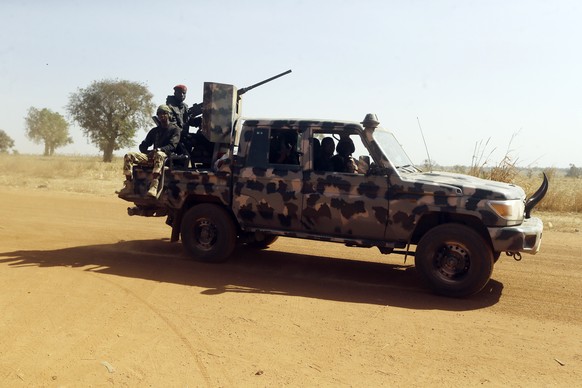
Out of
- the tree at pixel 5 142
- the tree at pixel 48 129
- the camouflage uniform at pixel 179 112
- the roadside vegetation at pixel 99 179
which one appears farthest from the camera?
the tree at pixel 48 129

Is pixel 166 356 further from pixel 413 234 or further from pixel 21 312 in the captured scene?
pixel 413 234

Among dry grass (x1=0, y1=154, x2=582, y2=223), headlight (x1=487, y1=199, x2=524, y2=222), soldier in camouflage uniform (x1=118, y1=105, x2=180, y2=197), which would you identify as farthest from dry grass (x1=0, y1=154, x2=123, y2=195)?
headlight (x1=487, y1=199, x2=524, y2=222)

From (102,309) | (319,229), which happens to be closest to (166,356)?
(102,309)

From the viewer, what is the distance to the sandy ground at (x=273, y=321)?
4340mm

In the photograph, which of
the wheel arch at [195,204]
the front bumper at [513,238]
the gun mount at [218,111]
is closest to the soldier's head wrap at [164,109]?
the gun mount at [218,111]

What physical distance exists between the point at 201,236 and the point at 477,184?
405 centimetres

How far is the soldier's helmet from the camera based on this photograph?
704 centimetres

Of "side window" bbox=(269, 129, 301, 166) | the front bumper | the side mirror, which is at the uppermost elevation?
"side window" bbox=(269, 129, 301, 166)

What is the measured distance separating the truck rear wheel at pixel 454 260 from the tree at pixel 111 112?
41810 millimetres

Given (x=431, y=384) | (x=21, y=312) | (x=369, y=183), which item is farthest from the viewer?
(x=369, y=183)

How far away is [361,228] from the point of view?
23.1ft

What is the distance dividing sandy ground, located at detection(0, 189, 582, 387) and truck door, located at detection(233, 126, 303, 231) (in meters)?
0.81

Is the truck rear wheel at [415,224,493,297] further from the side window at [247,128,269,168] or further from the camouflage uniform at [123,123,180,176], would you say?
the camouflage uniform at [123,123,180,176]

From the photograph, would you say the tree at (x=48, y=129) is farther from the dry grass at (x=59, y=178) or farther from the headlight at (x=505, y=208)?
the headlight at (x=505, y=208)
